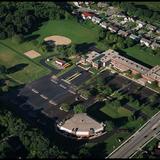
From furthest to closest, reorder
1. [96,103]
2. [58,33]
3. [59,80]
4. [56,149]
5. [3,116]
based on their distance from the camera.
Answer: [58,33]
[59,80]
[96,103]
[3,116]
[56,149]

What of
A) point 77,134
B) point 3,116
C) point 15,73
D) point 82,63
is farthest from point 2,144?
point 82,63

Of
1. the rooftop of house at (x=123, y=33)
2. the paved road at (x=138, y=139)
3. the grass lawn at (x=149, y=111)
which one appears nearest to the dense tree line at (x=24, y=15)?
the rooftop of house at (x=123, y=33)

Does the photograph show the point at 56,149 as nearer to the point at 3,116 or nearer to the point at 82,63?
the point at 3,116

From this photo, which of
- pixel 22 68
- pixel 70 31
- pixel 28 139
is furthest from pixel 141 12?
pixel 28 139

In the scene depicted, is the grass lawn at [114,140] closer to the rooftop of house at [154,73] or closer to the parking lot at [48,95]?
the parking lot at [48,95]

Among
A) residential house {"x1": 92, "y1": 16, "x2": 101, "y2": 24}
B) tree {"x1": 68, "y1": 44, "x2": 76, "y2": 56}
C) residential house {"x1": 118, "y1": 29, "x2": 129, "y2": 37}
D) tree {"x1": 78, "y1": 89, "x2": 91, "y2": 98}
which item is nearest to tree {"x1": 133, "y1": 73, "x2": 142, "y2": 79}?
tree {"x1": 78, "y1": 89, "x2": 91, "y2": 98}
